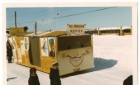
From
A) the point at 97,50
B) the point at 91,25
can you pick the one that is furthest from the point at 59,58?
the point at 97,50

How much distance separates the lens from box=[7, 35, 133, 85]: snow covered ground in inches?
215

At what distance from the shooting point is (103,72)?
627 centimetres

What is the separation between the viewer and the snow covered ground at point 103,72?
5461 millimetres

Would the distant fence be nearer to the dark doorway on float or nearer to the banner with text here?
the banner with text

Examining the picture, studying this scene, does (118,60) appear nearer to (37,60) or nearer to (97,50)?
(97,50)

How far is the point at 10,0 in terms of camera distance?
4965 millimetres

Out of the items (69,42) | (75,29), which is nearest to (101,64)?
(69,42)

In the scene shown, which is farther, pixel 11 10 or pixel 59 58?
pixel 59 58

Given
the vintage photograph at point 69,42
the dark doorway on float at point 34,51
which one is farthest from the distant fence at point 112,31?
the dark doorway on float at point 34,51

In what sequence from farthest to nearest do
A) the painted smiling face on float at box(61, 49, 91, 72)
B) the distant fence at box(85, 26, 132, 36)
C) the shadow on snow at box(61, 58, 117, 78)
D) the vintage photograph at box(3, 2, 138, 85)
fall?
1. the shadow on snow at box(61, 58, 117, 78)
2. the painted smiling face on float at box(61, 49, 91, 72)
3. the distant fence at box(85, 26, 132, 36)
4. the vintage photograph at box(3, 2, 138, 85)

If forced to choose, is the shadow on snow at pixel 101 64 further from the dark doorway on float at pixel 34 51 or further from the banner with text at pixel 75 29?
the banner with text at pixel 75 29

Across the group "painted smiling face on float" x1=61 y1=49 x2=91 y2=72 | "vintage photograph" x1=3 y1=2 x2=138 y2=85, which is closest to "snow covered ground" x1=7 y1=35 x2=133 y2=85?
"vintage photograph" x1=3 y1=2 x2=138 y2=85

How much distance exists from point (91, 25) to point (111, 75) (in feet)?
6.29

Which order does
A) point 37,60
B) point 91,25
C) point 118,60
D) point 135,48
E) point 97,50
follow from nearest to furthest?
1. point 135,48
2. point 91,25
3. point 37,60
4. point 118,60
5. point 97,50
